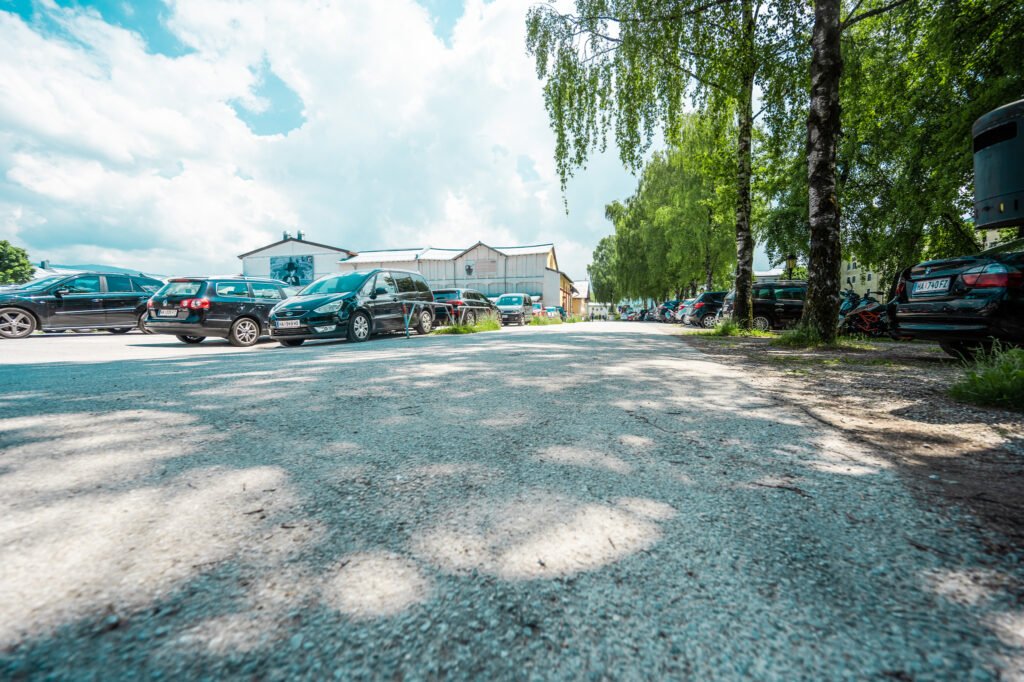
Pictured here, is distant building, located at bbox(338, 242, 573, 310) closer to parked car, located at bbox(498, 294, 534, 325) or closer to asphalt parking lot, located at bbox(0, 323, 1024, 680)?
parked car, located at bbox(498, 294, 534, 325)

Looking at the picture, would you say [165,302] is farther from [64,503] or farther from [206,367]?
[64,503]

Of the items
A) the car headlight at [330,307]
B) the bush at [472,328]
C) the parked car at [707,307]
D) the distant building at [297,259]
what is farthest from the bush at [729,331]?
the distant building at [297,259]

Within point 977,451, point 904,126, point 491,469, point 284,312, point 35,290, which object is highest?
point 904,126

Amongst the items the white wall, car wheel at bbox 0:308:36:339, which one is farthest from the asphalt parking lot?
the white wall

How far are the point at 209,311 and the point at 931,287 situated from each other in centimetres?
1207

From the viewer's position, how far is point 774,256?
19562mm

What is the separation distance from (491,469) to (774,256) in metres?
21.5

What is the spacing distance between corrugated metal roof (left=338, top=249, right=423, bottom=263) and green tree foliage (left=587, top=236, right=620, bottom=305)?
21.5 meters

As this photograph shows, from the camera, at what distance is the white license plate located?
4.89m

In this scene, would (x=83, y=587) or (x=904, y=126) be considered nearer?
(x=83, y=587)

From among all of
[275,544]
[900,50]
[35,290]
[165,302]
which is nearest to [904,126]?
[900,50]

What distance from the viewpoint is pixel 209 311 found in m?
9.42

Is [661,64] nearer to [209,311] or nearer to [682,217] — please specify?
[209,311]

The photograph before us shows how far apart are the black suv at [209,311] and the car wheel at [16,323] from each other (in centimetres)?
440
